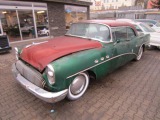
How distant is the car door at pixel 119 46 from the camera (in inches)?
146

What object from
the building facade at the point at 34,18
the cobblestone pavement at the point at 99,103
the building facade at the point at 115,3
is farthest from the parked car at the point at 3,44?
the building facade at the point at 115,3

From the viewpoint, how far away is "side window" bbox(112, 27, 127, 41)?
378 centimetres

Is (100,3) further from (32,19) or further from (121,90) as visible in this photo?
(121,90)

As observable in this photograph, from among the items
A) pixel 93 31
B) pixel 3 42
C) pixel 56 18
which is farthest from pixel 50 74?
pixel 56 18

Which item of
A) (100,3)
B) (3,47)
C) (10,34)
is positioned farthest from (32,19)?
(100,3)

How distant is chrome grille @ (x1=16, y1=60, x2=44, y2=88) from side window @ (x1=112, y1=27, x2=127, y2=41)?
7.66 feet

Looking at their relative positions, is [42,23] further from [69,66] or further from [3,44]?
[69,66]

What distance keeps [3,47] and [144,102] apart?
6.56 meters

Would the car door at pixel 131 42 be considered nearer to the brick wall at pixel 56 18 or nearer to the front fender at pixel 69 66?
the front fender at pixel 69 66

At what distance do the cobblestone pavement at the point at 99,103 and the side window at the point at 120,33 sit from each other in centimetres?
A: 123

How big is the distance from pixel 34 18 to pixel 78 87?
8641 mm

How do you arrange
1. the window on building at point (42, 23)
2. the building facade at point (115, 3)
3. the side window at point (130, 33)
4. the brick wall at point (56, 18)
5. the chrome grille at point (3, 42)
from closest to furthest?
the side window at point (130, 33), the chrome grille at point (3, 42), the window on building at point (42, 23), the brick wall at point (56, 18), the building facade at point (115, 3)

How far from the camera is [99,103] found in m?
2.95

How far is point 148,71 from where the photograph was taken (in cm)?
464
